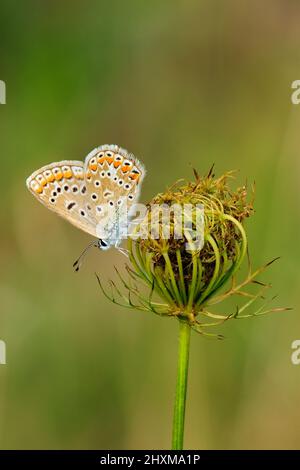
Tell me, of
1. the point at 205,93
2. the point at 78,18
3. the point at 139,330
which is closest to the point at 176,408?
the point at 139,330

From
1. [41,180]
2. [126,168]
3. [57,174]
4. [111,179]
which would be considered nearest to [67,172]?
[57,174]

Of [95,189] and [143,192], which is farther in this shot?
[143,192]

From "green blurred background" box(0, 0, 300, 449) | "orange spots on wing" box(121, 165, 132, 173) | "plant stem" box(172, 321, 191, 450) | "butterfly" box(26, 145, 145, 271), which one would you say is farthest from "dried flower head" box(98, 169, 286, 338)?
"green blurred background" box(0, 0, 300, 449)

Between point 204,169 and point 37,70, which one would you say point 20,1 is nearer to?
point 37,70

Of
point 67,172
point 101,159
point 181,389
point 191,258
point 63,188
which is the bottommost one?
point 181,389

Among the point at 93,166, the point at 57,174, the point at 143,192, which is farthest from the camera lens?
the point at 143,192

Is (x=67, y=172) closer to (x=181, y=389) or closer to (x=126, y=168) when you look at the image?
(x=126, y=168)

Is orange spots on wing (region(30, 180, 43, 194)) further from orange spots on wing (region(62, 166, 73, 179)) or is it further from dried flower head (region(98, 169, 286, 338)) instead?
dried flower head (region(98, 169, 286, 338))
